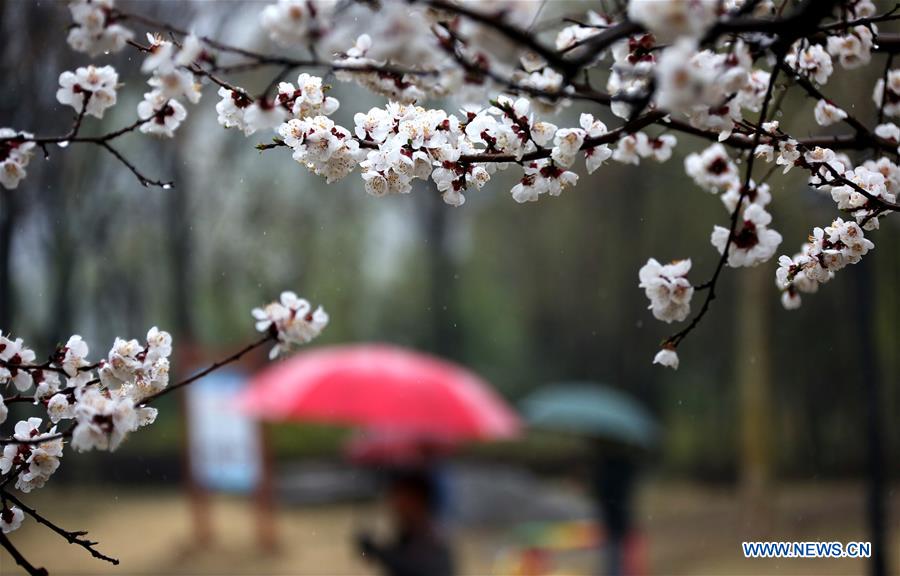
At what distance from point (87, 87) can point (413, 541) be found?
250cm

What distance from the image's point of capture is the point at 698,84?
96 centimetres

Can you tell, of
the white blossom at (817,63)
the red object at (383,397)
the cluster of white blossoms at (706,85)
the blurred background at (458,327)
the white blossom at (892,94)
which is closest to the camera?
the cluster of white blossoms at (706,85)

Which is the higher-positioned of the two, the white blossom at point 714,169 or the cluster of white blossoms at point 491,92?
the white blossom at point 714,169

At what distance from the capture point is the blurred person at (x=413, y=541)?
3.42 metres

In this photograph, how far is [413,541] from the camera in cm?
348

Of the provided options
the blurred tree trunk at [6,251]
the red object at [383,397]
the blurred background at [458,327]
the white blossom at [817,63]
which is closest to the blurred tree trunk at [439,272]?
the blurred background at [458,327]

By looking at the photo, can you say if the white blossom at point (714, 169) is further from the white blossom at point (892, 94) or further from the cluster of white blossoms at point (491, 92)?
the white blossom at point (892, 94)

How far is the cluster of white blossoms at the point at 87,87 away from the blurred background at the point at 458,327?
2.66 m

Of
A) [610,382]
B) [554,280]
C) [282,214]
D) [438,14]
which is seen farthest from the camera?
[554,280]

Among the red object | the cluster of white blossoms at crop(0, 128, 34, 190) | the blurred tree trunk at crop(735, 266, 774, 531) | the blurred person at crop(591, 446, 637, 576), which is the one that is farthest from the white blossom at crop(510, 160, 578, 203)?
the blurred tree trunk at crop(735, 266, 774, 531)

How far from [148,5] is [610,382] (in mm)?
7095

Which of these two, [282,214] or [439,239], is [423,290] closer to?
[439,239]

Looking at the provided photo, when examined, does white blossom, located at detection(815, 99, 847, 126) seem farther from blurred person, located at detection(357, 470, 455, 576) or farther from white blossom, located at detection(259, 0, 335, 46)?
blurred person, located at detection(357, 470, 455, 576)

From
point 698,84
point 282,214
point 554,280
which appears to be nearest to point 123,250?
point 282,214
